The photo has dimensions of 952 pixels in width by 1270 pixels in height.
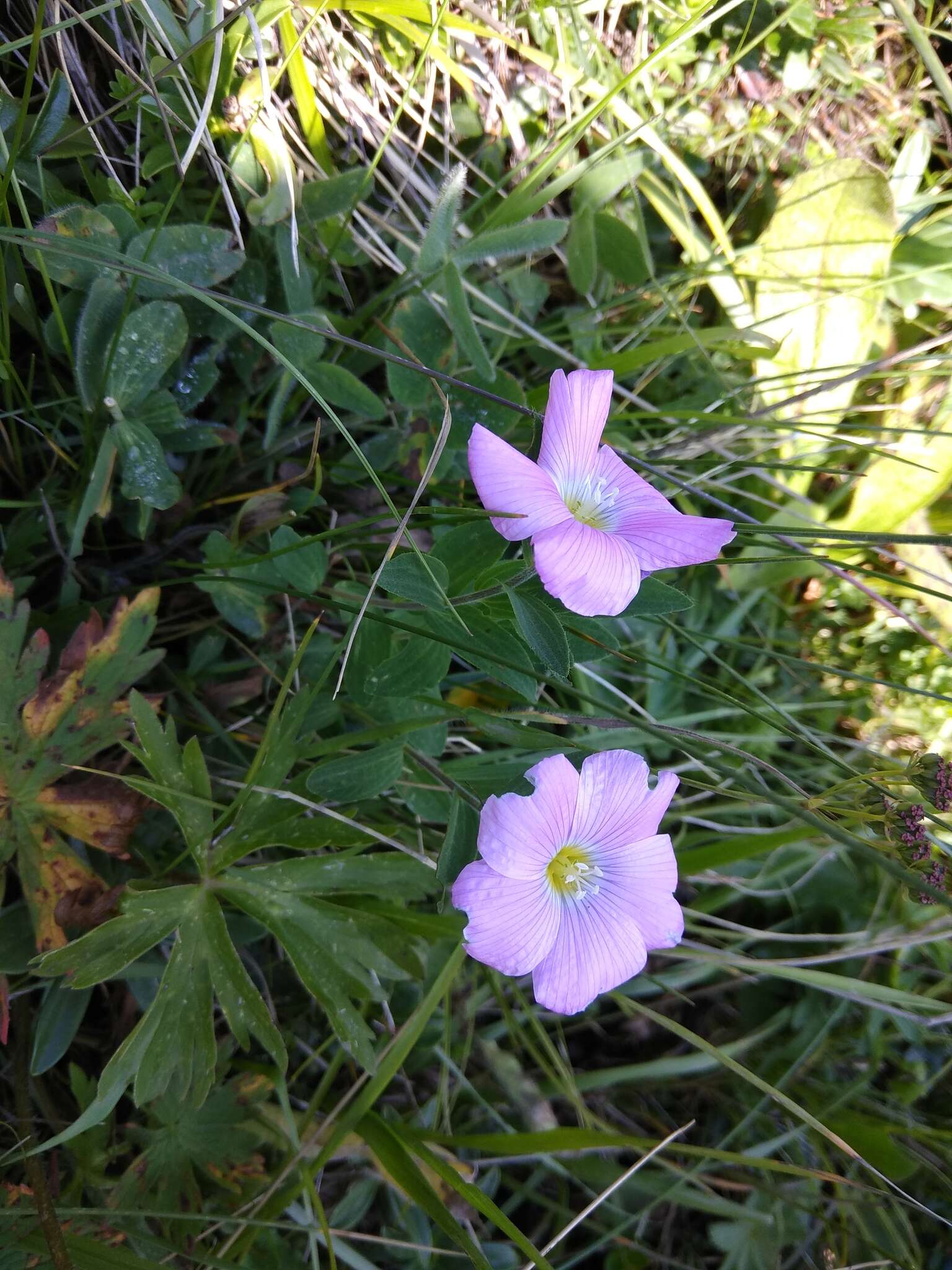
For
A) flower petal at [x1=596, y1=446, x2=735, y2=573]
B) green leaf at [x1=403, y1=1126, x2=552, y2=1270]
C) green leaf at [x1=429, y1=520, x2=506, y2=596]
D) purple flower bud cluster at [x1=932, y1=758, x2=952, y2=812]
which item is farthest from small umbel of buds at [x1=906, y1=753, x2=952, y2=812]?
green leaf at [x1=403, y1=1126, x2=552, y2=1270]

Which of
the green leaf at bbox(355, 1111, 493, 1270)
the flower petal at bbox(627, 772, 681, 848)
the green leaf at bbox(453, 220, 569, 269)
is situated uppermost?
the green leaf at bbox(453, 220, 569, 269)

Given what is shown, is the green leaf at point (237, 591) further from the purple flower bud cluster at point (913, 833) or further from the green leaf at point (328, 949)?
the purple flower bud cluster at point (913, 833)

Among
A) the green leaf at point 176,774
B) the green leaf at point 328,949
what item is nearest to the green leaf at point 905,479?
the green leaf at point 328,949

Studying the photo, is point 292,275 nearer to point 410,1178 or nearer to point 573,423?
point 573,423

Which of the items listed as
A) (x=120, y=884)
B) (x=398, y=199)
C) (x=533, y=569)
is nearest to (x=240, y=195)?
(x=398, y=199)

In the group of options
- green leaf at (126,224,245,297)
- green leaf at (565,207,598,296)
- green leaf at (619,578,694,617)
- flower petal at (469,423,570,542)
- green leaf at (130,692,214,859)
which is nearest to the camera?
flower petal at (469,423,570,542)

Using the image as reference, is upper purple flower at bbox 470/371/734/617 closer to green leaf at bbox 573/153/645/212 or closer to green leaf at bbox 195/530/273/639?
green leaf at bbox 195/530/273/639

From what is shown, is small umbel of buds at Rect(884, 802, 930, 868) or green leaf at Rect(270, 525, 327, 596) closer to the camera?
small umbel of buds at Rect(884, 802, 930, 868)
